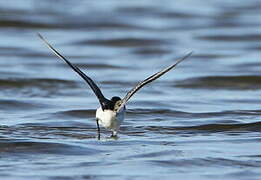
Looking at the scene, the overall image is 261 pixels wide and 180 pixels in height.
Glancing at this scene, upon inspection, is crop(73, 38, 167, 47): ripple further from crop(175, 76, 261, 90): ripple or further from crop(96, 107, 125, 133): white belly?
crop(96, 107, 125, 133): white belly

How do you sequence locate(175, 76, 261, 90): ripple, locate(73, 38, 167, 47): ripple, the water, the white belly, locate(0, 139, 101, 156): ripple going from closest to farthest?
the water
locate(0, 139, 101, 156): ripple
the white belly
locate(175, 76, 261, 90): ripple
locate(73, 38, 167, 47): ripple

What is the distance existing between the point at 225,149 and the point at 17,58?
33.0 ft

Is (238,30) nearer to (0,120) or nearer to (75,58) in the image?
(75,58)

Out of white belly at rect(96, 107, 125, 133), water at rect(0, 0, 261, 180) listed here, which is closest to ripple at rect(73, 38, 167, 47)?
water at rect(0, 0, 261, 180)

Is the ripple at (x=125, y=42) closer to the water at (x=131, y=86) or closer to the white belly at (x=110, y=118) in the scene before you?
the water at (x=131, y=86)

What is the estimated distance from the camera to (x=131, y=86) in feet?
59.1

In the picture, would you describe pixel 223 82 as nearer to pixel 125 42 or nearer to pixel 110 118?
pixel 125 42

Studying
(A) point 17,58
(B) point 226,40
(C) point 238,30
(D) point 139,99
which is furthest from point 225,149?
(C) point 238,30

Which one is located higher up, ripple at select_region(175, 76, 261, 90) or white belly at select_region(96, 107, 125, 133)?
white belly at select_region(96, 107, 125, 133)

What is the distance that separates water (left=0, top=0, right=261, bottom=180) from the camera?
441 inches

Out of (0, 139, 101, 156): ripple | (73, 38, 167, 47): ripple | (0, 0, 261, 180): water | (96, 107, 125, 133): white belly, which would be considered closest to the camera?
(0, 0, 261, 180): water

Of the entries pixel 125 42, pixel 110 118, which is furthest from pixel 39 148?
pixel 125 42

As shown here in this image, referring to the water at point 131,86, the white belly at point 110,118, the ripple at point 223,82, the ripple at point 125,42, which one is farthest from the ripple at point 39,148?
the ripple at point 125,42

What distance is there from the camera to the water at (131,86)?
36.8 ft
